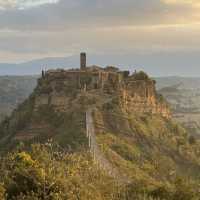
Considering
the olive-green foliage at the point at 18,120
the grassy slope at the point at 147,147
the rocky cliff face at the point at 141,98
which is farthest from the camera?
the rocky cliff face at the point at 141,98

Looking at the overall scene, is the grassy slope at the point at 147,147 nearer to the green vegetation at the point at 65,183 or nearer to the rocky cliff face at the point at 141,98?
the rocky cliff face at the point at 141,98

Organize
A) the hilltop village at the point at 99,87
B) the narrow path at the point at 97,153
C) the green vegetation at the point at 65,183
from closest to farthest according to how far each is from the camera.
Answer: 1. the green vegetation at the point at 65,183
2. the narrow path at the point at 97,153
3. the hilltop village at the point at 99,87

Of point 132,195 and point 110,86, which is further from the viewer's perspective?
point 110,86

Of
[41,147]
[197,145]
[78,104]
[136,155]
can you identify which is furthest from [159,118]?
[41,147]

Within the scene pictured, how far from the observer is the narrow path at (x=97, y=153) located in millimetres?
72250

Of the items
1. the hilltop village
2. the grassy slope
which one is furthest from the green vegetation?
the hilltop village

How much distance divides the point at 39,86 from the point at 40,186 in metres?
64.2

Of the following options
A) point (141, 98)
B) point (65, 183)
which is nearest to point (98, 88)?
point (141, 98)

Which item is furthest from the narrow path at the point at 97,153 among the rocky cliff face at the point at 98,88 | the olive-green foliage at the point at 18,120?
the olive-green foliage at the point at 18,120

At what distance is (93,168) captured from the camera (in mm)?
64375

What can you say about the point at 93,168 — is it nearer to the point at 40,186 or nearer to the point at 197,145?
the point at 40,186

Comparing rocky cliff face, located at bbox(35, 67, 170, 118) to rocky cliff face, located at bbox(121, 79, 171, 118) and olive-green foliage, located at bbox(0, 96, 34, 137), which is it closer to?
rocky cliff face, located at bbox(121, 79, 171, 118)

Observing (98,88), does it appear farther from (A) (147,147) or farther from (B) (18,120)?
(A) (147,147)

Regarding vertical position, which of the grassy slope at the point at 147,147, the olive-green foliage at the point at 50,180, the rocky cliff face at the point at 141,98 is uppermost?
the rocky cliff face at the point at 141,98
